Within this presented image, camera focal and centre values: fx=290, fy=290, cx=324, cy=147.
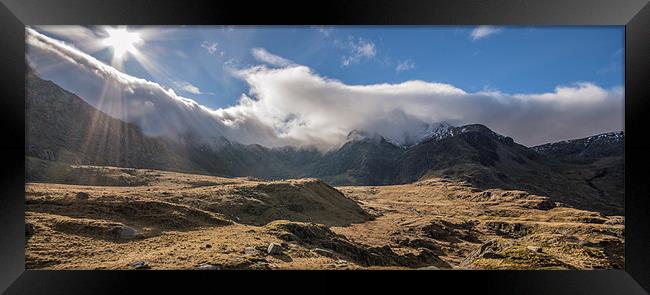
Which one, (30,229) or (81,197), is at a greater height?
(81,197)

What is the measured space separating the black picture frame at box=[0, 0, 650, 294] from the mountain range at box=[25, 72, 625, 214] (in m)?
46.5

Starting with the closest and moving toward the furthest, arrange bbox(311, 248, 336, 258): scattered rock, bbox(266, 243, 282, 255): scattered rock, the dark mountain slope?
bbox(266, 243, 282, 255): scattered rock → bbox(311, 248, 336, 258): scattered rock → the dark mountain slope

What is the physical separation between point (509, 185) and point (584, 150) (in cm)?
8615

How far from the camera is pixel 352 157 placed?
162m

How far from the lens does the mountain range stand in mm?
74188

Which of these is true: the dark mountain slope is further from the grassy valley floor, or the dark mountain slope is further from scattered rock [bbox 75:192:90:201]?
scattered rock [bbox 75:192:90:201]

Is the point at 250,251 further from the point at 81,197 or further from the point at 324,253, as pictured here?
the point at 81,197

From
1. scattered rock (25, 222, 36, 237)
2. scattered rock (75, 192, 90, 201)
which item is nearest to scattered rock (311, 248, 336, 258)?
scattered rock (25, 222, 36, 237)

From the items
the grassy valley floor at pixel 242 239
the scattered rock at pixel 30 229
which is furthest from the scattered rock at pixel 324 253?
the scattered rock at pixel 30 229

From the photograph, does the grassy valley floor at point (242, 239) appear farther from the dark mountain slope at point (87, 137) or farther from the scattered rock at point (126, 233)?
the dark mountain slope at point (87, 137)

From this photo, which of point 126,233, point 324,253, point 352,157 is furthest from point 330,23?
point 352,157

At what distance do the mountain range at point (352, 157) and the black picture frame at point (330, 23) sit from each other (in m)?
46.5

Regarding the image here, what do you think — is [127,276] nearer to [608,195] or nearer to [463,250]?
[463,250]

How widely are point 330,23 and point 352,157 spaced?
158 meters
